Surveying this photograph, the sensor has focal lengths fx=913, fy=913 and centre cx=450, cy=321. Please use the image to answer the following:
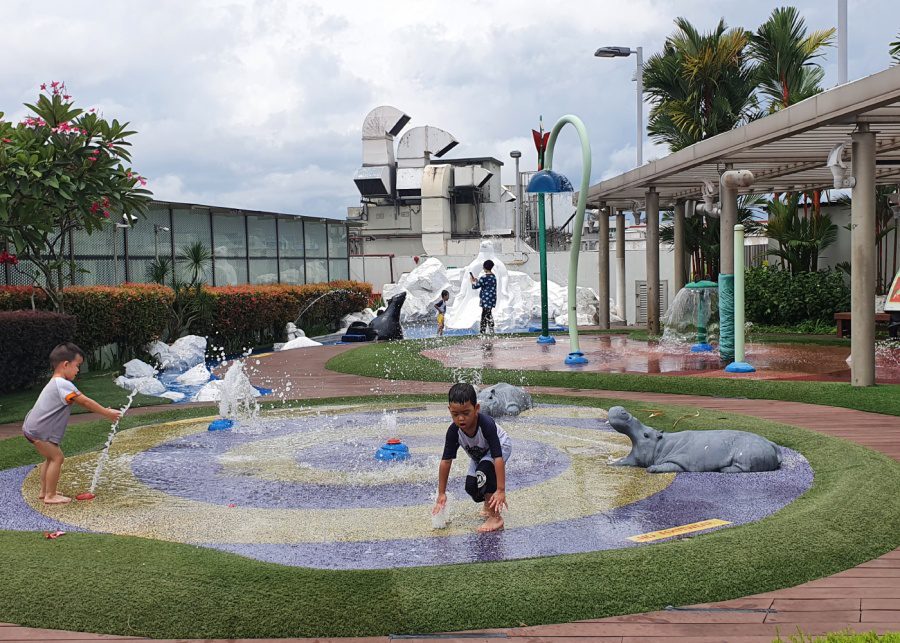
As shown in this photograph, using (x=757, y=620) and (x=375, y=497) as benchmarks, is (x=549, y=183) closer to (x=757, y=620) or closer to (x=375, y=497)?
(x=375, y=497)

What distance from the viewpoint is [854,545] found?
4.96 meters

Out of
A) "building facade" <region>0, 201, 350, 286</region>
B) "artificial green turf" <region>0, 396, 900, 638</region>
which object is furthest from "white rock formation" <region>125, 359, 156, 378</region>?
"artificial green turf" <region>0, 396, 900, 638</region>

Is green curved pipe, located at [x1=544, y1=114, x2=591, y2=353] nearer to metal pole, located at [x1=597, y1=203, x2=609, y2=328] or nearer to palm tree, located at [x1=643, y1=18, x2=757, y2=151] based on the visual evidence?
metal pole, located at [x1=597, y1=203, x2=609, y2=328]

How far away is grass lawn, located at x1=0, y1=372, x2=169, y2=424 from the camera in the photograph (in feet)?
39.1

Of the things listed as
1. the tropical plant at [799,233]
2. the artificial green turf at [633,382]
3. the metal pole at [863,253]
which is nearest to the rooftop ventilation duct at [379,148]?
the tropical plant at [799,233]

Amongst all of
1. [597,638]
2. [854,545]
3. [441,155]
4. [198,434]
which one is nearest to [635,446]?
[854,545]

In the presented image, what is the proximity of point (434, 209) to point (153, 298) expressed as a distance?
83.5 ft

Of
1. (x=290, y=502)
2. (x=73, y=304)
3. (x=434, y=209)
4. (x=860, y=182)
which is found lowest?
(x=290, y=502)

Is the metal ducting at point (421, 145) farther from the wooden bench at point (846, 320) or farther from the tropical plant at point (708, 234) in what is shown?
the wooden bench at point (846, 320)

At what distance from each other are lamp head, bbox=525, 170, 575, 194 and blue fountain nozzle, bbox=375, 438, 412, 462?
297 inches

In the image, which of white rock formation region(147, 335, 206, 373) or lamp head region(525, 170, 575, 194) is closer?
lamp head region(525, 170, 575, 194)

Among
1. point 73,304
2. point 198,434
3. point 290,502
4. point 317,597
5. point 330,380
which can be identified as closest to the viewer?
point 317,597

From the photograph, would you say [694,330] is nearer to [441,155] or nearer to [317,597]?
[317,597]

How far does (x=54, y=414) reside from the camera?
663 cm
